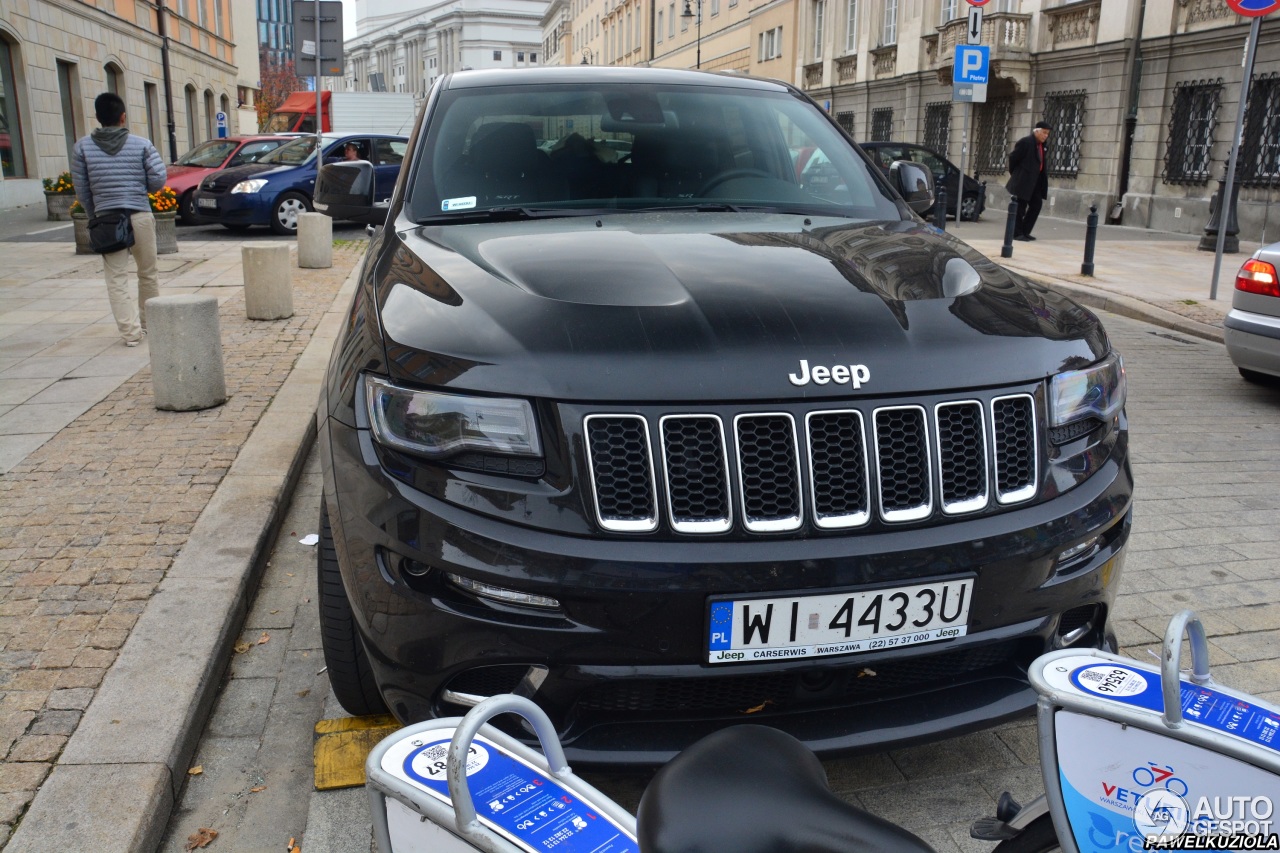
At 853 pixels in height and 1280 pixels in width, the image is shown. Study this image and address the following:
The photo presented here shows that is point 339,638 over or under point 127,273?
under

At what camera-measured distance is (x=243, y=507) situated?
446cm

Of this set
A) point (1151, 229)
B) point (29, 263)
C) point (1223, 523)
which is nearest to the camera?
point (1223, 523)

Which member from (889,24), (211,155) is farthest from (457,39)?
(211,155)

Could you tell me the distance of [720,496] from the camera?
7.22 feet

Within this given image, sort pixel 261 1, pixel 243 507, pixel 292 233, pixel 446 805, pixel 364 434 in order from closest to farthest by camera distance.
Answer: pixel 446 805
pixel 364 434
pixel 243 507
pixel 292 233
pixel 261 1

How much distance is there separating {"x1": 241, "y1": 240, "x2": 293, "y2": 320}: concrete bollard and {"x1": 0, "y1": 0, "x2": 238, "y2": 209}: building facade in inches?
633

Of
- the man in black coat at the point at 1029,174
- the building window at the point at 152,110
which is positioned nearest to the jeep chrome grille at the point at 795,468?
the man in black coat at the point at 1029,174

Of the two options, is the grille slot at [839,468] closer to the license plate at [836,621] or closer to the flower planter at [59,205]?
the license plate at [836,621]

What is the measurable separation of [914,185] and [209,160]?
17.5 meters

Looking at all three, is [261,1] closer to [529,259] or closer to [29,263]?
[29,263]

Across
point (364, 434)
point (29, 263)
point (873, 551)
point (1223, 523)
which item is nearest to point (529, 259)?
point (364, 434)

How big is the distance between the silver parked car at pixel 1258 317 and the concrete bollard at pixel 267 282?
697 centimetres

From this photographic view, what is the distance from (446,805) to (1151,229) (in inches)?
877

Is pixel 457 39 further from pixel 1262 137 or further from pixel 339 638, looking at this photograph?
pixel 339 638
